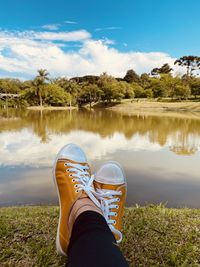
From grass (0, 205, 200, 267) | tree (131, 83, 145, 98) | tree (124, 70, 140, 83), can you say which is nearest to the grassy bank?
tree (131, 83, 145, 98)

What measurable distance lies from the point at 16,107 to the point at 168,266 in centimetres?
3864

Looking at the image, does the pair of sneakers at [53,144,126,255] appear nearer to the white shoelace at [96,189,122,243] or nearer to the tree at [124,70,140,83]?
the white shoelace at [96,189,122,243]

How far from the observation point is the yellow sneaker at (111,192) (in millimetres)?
1328

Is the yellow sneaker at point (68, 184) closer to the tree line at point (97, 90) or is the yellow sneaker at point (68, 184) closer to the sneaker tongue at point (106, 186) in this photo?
the sneaker tongue at point (106, 186)

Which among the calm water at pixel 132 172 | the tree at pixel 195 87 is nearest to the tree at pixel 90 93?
the tree at pixel 195 87

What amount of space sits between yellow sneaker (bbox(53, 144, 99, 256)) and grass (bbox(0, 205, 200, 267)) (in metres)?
0.18

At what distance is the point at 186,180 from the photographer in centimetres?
421

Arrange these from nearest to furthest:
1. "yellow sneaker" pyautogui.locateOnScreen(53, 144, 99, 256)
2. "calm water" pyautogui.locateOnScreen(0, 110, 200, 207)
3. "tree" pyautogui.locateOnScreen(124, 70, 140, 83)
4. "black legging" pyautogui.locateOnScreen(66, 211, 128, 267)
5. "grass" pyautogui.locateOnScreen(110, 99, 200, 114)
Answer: "black legging" pyautogui.locateOnScreen(66, 211, 128, 267) < "yellow sneaker" pyautogui.locateOnScreen(53, 144, 99, 256) < "calm water" pyautogui.locateOnScreen(0, 110, 200, 207) < "grass" pyautogui.locateOnScreen(110, 99, 200, 114) < "tree" pyautogui.locateOnScreen(124, 70, 140, 83)

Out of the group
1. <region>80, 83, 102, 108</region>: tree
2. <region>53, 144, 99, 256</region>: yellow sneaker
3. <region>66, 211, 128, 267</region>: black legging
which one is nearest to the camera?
<region>66, 211, 128, 267</region>: black legging

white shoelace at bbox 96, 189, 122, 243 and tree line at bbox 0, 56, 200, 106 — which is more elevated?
tree line at bbox 0, 56, 200, 106

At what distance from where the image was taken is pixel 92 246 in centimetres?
86

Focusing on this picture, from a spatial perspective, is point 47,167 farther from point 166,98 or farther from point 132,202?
point 166,98

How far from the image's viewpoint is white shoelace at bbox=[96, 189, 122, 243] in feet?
4.25

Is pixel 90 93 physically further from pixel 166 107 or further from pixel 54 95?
pixel 166 107
